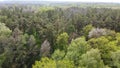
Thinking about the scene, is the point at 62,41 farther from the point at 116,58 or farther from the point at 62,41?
the point at 116,58

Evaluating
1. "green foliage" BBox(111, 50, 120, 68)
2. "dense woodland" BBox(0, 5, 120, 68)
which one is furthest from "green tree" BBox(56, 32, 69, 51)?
"green foliage" BBox(111, 50, 120, 68)

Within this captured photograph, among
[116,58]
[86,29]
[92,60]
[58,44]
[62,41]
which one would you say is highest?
[92,60]

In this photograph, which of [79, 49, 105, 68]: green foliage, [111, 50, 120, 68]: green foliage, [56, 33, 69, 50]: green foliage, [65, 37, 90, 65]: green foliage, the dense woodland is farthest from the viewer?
[56, 33, 69, 50]: green foliage

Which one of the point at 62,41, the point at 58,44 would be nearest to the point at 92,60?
the point at 62,41

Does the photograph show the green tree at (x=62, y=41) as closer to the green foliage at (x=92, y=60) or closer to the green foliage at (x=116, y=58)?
the green foliage at (x=92, y=60)

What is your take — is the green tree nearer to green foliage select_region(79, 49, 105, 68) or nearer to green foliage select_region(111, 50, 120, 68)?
green foliage select_region(79, 49, 105, 68)

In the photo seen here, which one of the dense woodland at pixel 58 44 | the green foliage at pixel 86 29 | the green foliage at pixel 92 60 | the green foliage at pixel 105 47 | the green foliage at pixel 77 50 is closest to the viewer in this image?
the green foliage at pixel 92 60

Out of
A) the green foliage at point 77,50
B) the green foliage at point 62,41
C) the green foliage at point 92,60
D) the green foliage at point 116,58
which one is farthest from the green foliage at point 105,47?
the green foliage at point 62,41

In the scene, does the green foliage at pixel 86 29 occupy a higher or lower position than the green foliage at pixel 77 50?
lower
